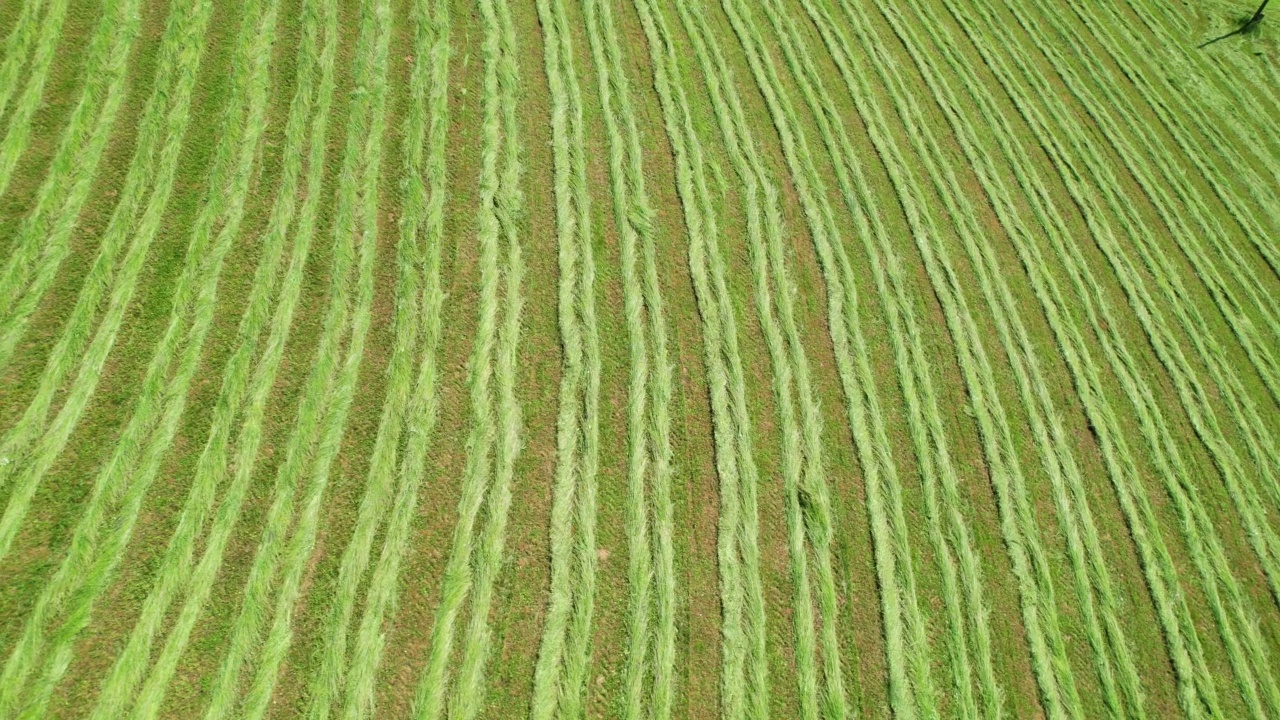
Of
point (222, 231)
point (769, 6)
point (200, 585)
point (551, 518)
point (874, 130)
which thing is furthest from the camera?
point (769, 6)

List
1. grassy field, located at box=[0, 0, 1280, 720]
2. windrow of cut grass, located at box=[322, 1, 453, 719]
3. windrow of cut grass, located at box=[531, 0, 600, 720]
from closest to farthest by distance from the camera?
windrow of cut grass, located at box=[322, 1, 453, 719] → grassy field, located at box=[0, 0, 1280, 720] → windrow of cut grass, located at box=[531, 0, 600, 720]

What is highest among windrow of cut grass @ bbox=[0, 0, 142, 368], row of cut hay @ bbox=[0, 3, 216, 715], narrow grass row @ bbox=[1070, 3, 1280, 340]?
narrow grass row @ bbox=[1070, 3, 1280, 340]

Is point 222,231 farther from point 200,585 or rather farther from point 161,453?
point 200,585

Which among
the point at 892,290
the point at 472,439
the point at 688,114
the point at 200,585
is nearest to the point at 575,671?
the point at 472,439

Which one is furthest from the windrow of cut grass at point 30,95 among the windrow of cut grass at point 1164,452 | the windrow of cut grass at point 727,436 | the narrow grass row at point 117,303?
the windrow of cut grass at point 1164,452

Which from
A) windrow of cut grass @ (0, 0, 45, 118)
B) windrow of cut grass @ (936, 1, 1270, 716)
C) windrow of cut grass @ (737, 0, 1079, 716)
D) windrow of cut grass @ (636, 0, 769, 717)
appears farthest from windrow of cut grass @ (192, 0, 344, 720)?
windrow of cut grass @ (936, 1, 1270, 716)

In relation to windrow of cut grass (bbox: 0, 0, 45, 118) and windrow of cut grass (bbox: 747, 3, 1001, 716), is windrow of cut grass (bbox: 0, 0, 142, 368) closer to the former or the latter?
windrow of cut grass (bbox: 0, 0, 45, 118)
